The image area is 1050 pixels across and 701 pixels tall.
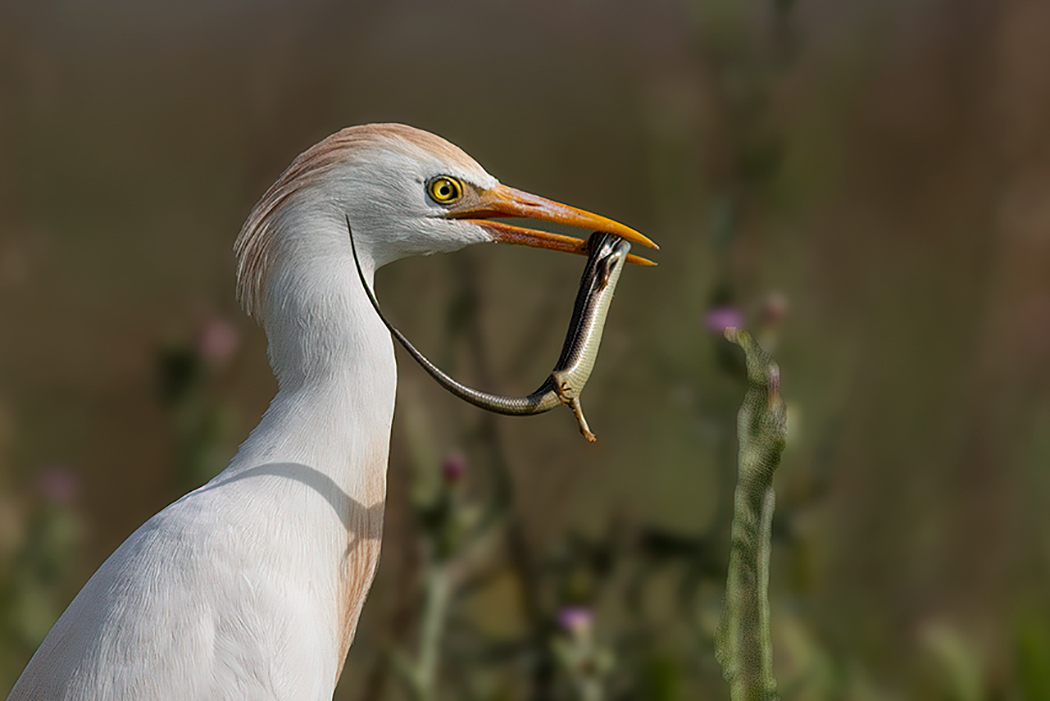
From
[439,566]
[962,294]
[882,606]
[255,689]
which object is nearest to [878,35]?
[962,294]

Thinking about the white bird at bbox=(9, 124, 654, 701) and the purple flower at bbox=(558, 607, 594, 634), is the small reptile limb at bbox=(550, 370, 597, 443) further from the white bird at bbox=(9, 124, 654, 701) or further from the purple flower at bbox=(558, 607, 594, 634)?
the purple flower at bbox=(558, 607, 594, 634)

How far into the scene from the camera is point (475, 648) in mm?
1030

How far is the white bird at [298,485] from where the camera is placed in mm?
458

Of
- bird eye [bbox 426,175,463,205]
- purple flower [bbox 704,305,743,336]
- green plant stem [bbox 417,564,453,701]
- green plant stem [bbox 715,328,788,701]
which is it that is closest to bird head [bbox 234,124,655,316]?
bird eye [bbox 426,175,463,205]

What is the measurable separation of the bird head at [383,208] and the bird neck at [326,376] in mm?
15

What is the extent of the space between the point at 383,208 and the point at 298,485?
6.1 inches

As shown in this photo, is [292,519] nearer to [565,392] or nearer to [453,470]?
[565,392]

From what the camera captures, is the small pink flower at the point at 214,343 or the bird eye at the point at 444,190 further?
the small pink flower at the point at 214,343

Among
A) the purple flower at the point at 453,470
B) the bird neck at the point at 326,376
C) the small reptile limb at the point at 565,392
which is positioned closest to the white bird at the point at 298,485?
the bird neck at the point at 326,376

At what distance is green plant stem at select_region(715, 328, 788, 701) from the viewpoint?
1.31ft

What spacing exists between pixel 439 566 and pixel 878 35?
81cm

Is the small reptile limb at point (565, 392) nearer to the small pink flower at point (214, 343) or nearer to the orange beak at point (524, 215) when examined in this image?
the orange beak at point (524, 215)

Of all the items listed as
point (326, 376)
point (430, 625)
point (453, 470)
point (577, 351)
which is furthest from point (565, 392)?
point (430, 625)

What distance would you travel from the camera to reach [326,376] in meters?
0.50
